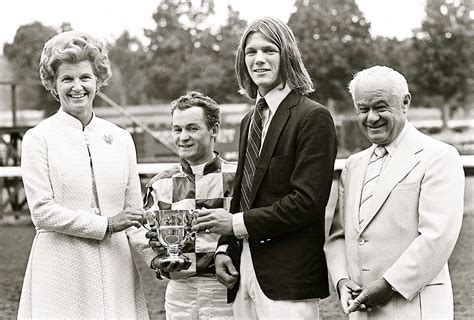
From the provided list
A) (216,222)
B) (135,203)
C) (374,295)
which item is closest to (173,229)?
(216,222)

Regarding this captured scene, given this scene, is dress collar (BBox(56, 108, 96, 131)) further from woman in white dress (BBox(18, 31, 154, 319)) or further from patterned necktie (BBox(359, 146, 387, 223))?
patterned necktie (BBox(359, 146, 387, 223))

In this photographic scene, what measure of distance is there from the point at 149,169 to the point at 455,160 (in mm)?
10005

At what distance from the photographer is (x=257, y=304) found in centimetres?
344

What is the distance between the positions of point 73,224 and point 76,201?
12 centimetres

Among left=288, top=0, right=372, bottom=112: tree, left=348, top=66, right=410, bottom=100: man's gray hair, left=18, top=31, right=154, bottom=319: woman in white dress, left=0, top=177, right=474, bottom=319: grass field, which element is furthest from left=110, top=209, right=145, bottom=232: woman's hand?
left=288, top=0, right=372, bottom=112: tree

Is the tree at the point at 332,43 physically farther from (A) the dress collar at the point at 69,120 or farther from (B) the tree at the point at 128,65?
(A) the dress collar at the point at 69,120

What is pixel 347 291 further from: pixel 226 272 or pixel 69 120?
pixel 69 120

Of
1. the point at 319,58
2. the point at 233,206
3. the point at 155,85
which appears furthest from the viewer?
the point at 155,85

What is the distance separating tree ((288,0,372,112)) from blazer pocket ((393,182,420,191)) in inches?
1351

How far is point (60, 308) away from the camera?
3.55m

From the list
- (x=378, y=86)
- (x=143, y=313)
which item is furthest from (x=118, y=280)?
(x=378, y=86)

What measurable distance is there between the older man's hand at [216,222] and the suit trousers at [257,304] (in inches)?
6.2

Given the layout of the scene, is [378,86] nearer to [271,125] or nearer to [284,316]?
[271,125]

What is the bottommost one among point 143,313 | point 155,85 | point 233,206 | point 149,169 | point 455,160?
point 155,85
